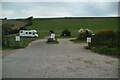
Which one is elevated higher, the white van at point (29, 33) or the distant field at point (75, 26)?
the distant field at point (75, 26)

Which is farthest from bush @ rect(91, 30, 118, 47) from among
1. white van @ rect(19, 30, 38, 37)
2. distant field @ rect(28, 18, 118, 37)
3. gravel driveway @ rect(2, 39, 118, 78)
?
distant field @ rect(28, 18, 118, 37)

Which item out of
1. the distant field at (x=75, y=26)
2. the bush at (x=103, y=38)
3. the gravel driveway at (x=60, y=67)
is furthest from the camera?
the distant field at (x=75, y=26)

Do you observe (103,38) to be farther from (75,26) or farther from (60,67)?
(75,26)

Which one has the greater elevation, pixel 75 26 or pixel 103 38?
pixel 75 26

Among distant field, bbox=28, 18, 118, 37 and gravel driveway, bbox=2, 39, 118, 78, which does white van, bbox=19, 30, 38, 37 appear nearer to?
distant field, bbox=28, 18, 118, 37

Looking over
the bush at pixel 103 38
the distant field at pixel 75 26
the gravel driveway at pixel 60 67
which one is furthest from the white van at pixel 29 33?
the gravel driveway at pixel 60 67

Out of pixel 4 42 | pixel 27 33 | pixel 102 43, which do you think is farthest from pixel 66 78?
pixel 27 33

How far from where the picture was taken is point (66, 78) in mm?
6602

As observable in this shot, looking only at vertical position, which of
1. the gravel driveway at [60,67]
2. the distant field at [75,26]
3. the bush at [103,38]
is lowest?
the gravel driveway at [60,67]

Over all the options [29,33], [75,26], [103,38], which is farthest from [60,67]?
[75,26]

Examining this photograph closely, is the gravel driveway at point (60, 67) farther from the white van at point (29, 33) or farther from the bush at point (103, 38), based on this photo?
the white van at point (29, 33)

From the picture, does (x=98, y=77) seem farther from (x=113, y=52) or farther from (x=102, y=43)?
(x=102, y=43)

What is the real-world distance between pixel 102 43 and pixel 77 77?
13200 mm

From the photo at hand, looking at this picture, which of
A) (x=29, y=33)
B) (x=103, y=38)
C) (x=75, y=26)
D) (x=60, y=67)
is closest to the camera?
(x=60, y=67)
